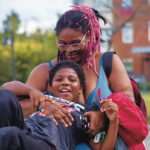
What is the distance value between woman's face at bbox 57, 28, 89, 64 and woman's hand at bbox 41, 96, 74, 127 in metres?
0.69

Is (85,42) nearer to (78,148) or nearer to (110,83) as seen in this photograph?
(110,83)

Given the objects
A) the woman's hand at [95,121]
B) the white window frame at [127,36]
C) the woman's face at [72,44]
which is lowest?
the white window frame at [127,36]

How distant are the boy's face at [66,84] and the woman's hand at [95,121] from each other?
0.34 meters

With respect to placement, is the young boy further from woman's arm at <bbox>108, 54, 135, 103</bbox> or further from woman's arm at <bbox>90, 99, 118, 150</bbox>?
woman's arm at <bbox>108, 54, 135, 103</bbox>

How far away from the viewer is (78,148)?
2.50m

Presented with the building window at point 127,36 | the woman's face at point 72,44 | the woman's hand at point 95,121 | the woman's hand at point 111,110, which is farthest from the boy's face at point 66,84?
the building window at point 127,36

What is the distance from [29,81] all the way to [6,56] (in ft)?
86.6

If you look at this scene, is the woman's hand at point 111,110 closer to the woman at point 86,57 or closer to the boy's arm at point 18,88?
the woman at point 86,57

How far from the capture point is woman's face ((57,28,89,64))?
9.96 ft

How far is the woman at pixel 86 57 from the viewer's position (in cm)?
297

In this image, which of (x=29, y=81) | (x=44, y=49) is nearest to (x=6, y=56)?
(x=44, y=49)

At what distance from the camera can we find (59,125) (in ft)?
8.05

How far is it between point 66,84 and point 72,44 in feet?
1.42

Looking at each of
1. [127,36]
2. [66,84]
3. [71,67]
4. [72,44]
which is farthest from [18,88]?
[127,36]
